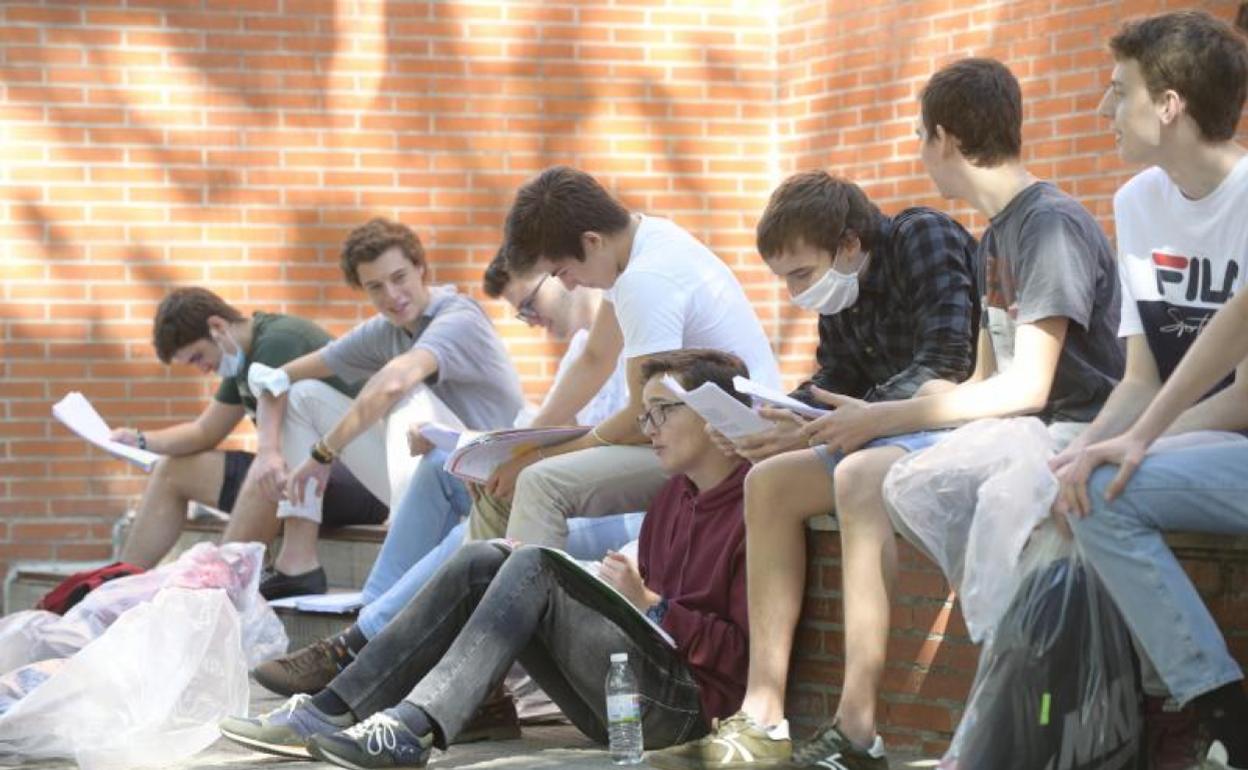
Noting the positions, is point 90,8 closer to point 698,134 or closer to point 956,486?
point 698,134

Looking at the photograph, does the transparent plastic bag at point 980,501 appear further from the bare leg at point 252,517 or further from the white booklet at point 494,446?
the bare leg at point 252,517

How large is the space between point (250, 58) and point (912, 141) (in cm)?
276

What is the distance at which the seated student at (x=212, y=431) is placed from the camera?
25.8 ft

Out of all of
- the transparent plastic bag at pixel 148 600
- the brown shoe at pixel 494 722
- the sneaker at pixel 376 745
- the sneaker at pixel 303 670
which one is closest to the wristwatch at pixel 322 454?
the transparent plastic bag at pixel 148 600

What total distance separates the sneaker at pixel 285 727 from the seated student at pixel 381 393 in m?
2.28

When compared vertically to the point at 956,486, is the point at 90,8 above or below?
above

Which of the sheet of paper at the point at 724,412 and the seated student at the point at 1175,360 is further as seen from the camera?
the sheet of paper at the point at 724,412

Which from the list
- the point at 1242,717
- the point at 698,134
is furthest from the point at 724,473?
the point at 698,134

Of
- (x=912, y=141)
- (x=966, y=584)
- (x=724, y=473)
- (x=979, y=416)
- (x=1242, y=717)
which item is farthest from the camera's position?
(x=912, y=141)

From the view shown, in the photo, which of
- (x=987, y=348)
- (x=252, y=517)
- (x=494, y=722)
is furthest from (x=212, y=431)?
(x=987, y=348)

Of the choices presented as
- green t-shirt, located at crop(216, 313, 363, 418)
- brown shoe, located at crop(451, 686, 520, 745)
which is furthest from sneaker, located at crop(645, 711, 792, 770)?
green t-shirt, located at crop(216, 313, 363, 418)

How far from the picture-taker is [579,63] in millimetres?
8859

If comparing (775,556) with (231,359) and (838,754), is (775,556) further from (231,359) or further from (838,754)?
(231,359)

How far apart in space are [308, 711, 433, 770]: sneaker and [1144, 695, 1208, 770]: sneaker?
158 centimetres
